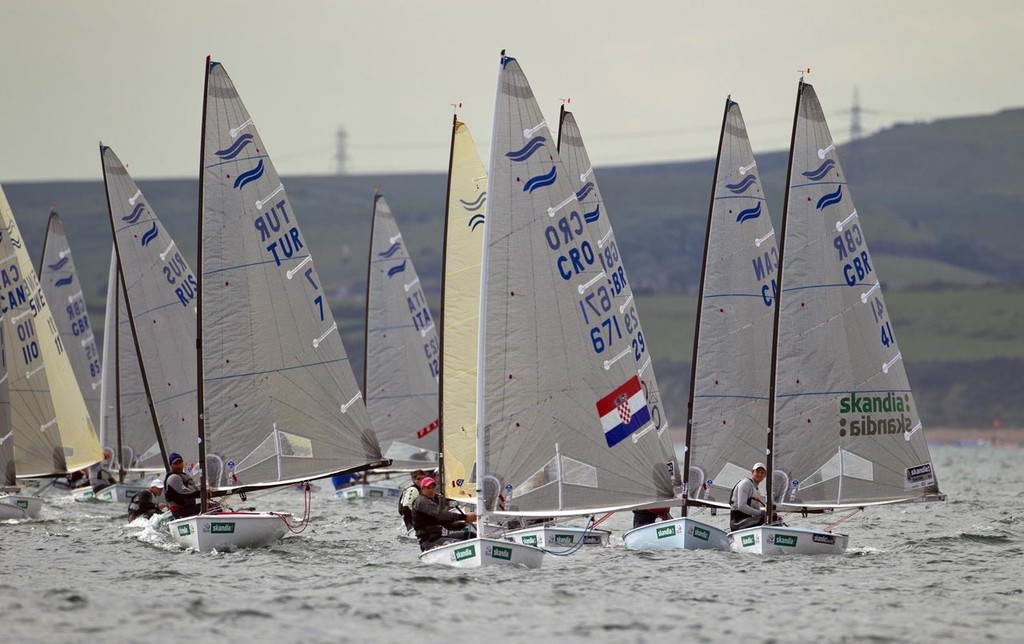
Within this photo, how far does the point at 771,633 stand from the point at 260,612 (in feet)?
19.4

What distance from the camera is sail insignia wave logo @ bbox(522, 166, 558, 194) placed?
23828 millimetres

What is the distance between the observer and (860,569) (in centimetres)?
2470

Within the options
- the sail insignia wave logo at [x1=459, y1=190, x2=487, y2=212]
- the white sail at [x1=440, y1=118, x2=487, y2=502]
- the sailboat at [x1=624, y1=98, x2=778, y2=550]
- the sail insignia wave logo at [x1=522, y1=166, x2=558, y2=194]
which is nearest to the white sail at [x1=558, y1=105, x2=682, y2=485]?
the sailboat at [x1=624, y1=98, x2=778, y2=550]

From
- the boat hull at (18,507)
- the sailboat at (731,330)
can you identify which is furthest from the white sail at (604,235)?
the boat hull at (18,507)

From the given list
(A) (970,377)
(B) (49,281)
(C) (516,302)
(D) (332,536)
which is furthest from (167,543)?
(A) (970,377)

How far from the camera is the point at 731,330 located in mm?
30141

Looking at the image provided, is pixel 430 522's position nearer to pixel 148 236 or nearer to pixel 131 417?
pixel 148 236

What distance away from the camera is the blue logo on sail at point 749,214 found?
30609mm

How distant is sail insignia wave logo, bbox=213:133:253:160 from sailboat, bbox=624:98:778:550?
823cm

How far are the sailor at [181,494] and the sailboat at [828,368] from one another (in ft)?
31.5

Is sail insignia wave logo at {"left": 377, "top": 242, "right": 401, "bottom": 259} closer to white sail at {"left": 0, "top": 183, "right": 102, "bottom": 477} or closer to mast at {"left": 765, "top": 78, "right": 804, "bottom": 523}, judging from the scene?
white sail at {"left": 0, "top": 183, "right": 102, "bottom": 477}

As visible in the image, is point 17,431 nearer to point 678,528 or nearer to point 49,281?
point 49,281

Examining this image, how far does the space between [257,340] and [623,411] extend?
6579 millimetres

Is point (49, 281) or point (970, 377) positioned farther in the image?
point (970, 377)
